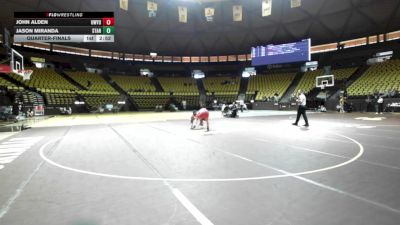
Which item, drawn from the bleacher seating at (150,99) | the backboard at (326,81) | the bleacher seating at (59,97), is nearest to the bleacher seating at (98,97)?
the bleacher seating at (59,97)

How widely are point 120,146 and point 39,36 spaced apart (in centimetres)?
1124

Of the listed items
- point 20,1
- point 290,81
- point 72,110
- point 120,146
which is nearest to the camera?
point 120,146

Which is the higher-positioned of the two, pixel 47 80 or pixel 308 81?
pixel 47 80

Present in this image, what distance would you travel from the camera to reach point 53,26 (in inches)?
631

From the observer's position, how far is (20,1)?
3262 cm

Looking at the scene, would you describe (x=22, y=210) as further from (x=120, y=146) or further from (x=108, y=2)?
(x=108, y=2)

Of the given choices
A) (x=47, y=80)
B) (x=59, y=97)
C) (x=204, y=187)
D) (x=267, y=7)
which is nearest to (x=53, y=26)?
(x=204, y=187)

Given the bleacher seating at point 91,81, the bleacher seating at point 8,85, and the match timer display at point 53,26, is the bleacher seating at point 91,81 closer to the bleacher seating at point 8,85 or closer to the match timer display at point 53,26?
the bleacher seating at point 8,85

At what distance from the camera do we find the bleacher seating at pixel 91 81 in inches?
1721

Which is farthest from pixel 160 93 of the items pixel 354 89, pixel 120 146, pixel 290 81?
pixel 120 146

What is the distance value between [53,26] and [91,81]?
1202 inches

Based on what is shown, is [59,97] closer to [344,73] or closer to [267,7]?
[267,7]
